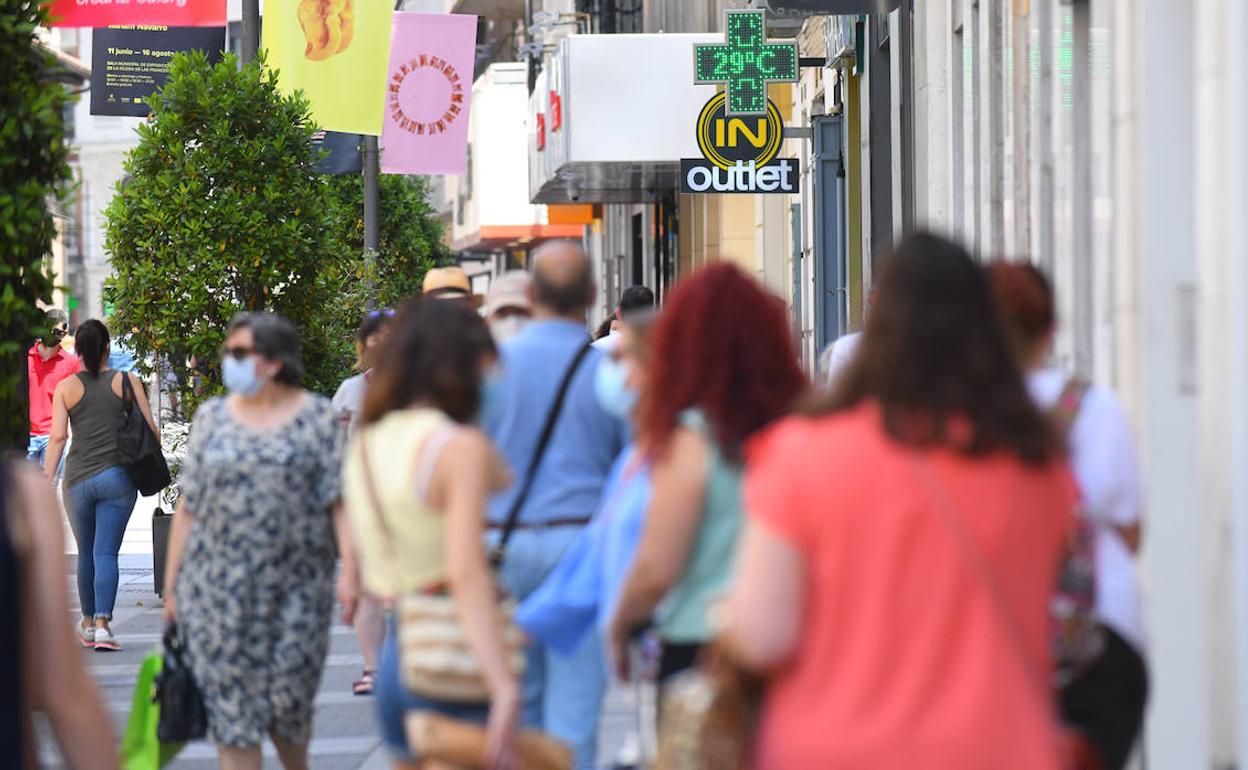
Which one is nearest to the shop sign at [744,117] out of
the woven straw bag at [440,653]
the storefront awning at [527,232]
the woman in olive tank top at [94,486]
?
the woman in olive tank top at [94,486]

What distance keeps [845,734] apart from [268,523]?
151 inches

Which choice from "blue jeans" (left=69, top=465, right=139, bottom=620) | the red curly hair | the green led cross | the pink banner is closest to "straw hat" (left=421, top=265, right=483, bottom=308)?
"blue jeans" (left=69, top=465, right=139, bottom=620)

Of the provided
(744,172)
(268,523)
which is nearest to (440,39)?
(744,172)

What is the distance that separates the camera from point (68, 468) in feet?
42.7

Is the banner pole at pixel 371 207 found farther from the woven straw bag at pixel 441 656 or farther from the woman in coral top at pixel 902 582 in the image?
the woman in coral top at pixel 902 582

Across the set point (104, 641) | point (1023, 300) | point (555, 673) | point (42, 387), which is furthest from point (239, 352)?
point (42, 387)

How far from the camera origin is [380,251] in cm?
3494

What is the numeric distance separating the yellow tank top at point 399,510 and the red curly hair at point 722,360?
563 millimetres

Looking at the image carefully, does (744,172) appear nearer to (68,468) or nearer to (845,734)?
(68,468)

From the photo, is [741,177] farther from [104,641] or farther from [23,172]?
[23,172]

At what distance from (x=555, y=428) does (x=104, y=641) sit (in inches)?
250

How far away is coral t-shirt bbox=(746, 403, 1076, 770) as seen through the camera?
11.9 ft

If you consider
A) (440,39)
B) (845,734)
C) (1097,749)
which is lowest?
(1097,749)

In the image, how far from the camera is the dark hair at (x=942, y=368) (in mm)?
3738
